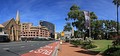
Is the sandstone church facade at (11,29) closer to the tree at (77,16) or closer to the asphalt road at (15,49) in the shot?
the tree at (77,16)

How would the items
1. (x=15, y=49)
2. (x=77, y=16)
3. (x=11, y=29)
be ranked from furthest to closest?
(x=11, y=29) < (x=77, y=16) < (x=15, y=49)

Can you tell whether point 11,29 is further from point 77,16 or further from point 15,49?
point 15,49

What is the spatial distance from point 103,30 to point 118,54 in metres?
139

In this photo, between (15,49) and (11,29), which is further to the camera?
(11,29)

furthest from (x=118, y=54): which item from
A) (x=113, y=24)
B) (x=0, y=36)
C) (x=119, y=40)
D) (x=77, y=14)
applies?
(x=113, y=24)

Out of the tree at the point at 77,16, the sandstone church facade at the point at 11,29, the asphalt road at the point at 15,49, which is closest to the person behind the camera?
the asphalt road at the point at 15,49

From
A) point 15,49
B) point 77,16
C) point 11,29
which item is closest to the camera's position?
point 15,49

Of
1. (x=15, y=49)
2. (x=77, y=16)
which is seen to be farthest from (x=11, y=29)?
(x=15, y=49)

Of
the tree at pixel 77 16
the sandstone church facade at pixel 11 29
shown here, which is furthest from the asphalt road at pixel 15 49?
the sandstone church facade at pixel 11 29

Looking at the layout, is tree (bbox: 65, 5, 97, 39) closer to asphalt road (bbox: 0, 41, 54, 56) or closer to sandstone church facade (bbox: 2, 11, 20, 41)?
asphalt road (bbox: 0, 41, 54, 56)

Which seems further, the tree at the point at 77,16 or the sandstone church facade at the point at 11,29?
the sandstone church facade at the point at 11,29

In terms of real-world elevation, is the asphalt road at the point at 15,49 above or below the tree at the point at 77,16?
below

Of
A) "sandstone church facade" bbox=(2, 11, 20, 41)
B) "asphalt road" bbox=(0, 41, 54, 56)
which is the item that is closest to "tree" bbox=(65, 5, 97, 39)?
"asphalt road" bbox=(0, 41, 54, 56)

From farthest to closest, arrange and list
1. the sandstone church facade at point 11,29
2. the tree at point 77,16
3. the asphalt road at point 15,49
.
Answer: the sandstone church facade at point 11,29
the tree at point 77,16
the asphalt road at point 15,49
